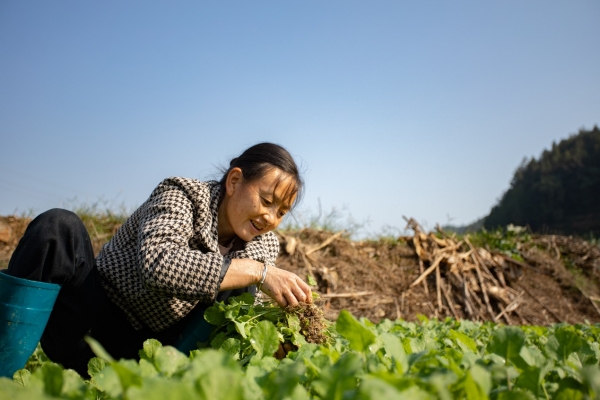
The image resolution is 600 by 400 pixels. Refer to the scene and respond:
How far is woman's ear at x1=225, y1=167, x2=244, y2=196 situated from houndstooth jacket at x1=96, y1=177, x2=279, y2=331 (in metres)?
0.05

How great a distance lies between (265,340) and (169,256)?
600mm

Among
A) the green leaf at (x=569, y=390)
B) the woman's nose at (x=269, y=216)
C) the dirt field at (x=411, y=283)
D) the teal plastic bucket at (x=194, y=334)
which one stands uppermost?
the woman's nose at (x=269, y=216)

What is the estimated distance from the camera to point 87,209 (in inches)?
242

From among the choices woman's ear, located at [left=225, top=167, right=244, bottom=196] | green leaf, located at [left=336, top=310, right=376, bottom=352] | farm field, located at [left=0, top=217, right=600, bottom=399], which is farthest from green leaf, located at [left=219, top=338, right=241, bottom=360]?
→ woman's ear, located at [left=225, top=167, right=244, bottom=196]

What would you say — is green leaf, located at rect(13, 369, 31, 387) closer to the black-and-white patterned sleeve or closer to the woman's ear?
the black-and-white patterned sleeve

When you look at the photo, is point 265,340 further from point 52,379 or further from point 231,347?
point 52,379

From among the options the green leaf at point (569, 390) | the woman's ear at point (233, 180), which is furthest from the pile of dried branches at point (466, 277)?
the green leaf at point (569, 390)

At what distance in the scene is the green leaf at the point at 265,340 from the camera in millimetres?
1055

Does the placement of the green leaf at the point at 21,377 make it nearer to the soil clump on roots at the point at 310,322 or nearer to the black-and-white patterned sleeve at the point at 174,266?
the black-and-white patterned sleeve at the point at 174,266

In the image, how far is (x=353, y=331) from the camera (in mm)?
892

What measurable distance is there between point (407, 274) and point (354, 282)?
95 cm

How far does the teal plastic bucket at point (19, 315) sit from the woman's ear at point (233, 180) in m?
0.80

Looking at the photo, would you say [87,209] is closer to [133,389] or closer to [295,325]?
[295,325]

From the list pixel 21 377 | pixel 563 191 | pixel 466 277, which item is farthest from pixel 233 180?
pixel 563 191
